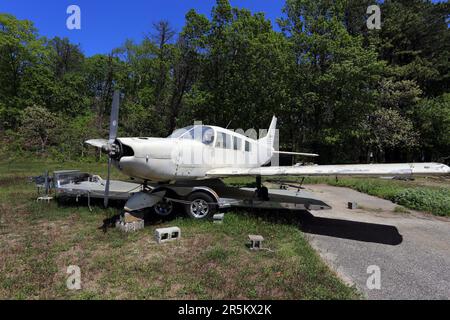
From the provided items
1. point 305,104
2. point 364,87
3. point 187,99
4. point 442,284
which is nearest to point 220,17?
point 187,99

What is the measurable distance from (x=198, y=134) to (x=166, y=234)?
342cm

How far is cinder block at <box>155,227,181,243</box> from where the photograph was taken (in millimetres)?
5816

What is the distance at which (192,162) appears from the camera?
25.8ft

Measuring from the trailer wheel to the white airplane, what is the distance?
2.22 feet

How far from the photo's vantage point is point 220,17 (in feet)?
86.1

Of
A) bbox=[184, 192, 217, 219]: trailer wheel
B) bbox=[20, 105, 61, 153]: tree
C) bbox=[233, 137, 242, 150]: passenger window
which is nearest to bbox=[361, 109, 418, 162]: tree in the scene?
bbox=[233, 137, 242, 150]: passenger window

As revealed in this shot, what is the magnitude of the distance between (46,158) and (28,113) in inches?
279

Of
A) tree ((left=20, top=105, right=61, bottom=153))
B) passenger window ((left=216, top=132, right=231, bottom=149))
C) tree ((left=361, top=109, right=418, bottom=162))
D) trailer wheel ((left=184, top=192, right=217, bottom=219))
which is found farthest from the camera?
tree ((left=20, top=105, right=61, bottom=153))

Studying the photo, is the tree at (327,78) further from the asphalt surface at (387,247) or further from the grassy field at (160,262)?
the grassy field at (160,262)

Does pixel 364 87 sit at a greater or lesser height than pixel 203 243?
greater

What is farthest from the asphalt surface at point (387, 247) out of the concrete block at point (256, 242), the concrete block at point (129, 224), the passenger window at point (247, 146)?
the concrete block at point (129, 224)

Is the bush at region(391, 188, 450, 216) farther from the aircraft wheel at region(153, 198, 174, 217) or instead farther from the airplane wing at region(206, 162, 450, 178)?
the aircraft wheel at region(153, 198, 174, 217)
